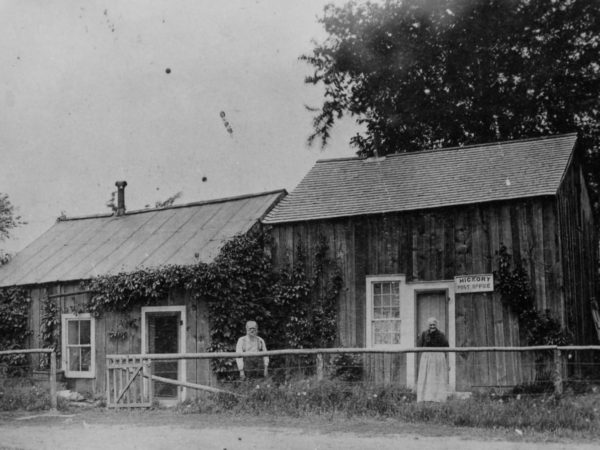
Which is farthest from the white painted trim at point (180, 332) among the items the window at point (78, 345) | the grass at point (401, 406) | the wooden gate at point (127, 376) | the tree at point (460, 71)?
the tree at point (460, 71)

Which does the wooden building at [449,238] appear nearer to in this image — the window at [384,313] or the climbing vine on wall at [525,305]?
the window at [384,313]

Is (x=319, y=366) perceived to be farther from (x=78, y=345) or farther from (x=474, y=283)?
(x=78, y=345)

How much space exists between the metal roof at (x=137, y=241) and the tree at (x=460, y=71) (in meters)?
6.39

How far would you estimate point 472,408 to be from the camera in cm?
1192

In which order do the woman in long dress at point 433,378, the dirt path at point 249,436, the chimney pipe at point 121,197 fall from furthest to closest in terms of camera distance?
the chimney pipe at point 121,197
the woman in long dress at point 433,378
the dirt path at point 249,436

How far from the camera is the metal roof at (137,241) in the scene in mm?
19672

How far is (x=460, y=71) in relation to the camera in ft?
90.9

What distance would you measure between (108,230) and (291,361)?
854 cm

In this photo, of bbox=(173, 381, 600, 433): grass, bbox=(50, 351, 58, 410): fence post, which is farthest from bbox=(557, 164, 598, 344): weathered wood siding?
bbox=(50, 351, 58, 410): fence post

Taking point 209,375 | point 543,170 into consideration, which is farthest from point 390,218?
point 209,375

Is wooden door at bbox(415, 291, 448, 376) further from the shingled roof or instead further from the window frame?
the shingled roof

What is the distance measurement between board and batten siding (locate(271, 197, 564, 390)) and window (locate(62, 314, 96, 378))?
5.10m

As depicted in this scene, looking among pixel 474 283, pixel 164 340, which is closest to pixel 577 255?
pixel 474 283

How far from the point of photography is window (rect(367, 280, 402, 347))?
56.9ft
